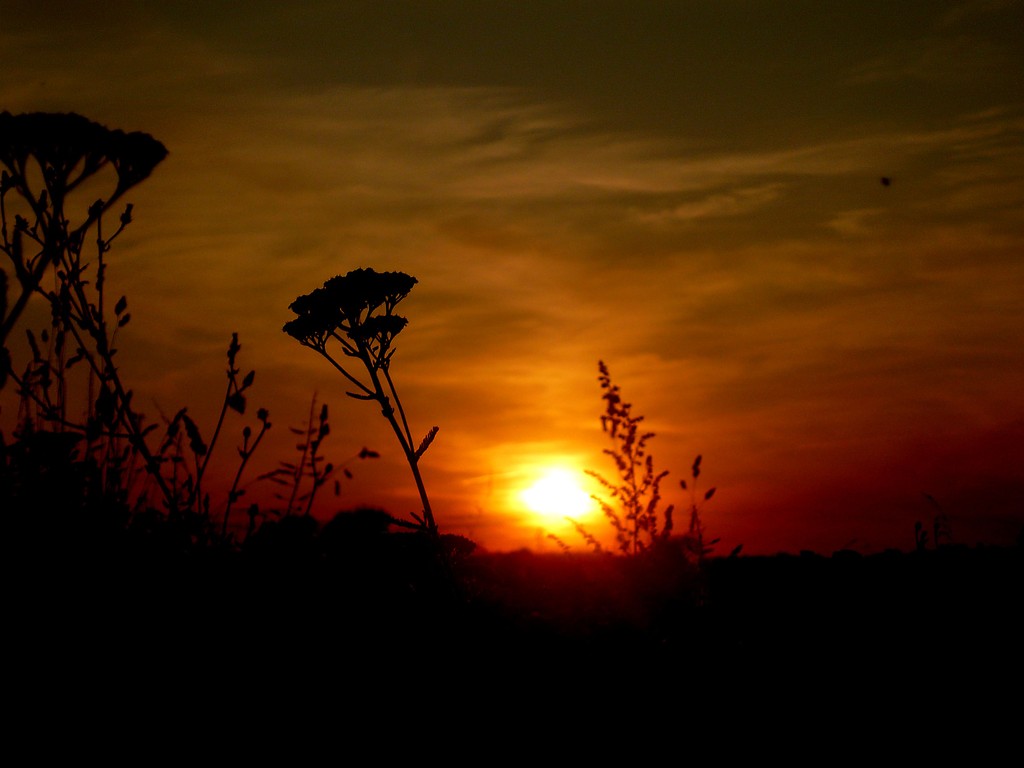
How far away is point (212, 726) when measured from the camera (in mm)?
3668

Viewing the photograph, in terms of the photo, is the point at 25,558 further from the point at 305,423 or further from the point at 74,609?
the point at 305,423

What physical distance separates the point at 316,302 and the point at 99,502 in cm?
151

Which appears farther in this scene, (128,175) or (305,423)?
(305,423)

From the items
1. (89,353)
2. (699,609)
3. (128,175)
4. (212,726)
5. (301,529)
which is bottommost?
(212,726)

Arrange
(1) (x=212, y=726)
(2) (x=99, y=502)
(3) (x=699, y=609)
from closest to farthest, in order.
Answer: (1) (x=212, y=726) < (3) (x=699, y=609) < (2) (x=99, y=502)

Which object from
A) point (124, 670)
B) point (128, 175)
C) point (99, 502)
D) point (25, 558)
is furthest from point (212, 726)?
point (128, 175)

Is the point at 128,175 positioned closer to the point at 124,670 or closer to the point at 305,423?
the point at 305,423

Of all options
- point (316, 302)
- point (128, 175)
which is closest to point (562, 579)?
point (316, 302)

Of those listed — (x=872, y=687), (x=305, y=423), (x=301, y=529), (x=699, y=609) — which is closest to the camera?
(x=872, y=687)

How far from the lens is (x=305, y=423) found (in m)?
6.25

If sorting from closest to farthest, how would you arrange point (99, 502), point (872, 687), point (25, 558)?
point (872, 687) → point (25, 558) → point (99, 502)

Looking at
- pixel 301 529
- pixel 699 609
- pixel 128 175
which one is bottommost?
pixel 699 609

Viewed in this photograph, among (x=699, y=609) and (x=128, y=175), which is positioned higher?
(x=128, y=175)

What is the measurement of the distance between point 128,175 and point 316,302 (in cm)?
152
